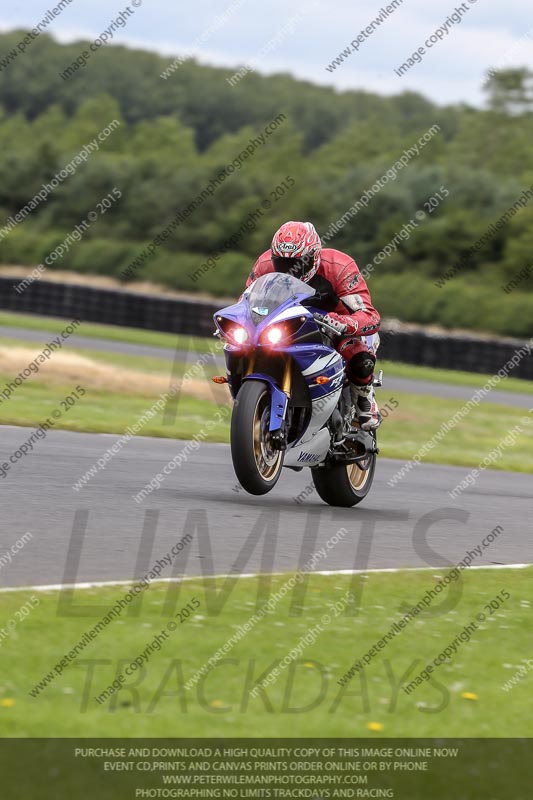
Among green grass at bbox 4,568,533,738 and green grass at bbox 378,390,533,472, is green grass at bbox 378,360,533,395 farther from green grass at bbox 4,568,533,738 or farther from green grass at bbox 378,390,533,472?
green grass at bbox 4,568,533,738

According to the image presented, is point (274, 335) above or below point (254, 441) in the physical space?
above

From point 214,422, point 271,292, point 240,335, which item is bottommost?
point 214,422

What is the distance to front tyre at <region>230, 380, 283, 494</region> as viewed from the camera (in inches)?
327

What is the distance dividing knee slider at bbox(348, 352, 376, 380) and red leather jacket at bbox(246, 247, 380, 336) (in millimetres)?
215

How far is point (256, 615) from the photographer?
5906 mm

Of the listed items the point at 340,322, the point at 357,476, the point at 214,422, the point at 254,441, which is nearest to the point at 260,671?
the point at 254,441

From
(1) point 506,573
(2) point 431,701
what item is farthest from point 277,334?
(2) point 431,701

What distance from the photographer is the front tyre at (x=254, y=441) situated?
27.2 feet

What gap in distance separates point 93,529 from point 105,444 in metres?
4.80

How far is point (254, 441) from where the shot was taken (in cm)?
845

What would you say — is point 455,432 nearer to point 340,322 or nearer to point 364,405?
point 364,405

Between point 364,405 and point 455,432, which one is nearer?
point 364,405

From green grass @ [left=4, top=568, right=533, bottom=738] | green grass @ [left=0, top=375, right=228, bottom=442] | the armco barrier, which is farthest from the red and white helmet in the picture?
the armco barrier
